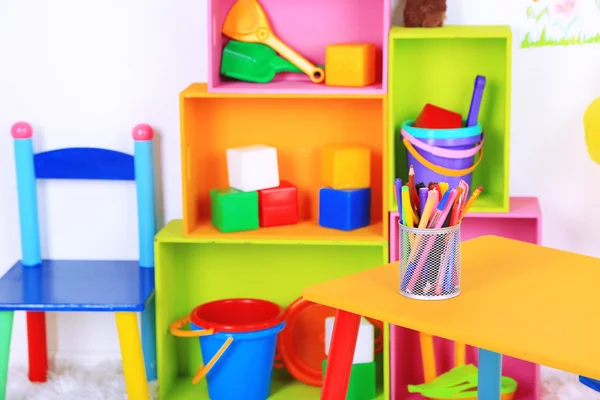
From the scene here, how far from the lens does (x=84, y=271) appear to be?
270 cm

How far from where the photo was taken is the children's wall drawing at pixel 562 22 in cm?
253

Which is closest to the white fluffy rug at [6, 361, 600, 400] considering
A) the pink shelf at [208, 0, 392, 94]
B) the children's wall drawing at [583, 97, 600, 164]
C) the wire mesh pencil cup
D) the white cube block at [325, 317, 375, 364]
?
the white cube block at [325, 317, 375, 364]

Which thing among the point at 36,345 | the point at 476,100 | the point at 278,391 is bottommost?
the point at 278,391

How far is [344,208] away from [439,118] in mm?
329

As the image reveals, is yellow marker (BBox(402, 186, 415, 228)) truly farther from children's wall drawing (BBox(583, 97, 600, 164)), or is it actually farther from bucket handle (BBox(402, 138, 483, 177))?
bucket handle (BBox(402, 138, 483, 177))

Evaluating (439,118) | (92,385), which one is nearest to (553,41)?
(439,118)

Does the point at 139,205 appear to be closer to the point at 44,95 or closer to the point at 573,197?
the point at 44,95

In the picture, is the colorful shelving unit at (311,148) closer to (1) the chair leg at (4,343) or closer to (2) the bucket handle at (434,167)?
(2) the bucket handle at (434,167)

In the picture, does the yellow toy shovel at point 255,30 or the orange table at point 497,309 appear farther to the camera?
the yellow toy shovel at point 255,30

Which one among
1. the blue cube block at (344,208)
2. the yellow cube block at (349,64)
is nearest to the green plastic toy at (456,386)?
the blue cube block at (344,208)

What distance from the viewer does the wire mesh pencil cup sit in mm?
1634

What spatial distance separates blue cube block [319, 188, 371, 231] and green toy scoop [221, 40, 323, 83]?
12.9 inches

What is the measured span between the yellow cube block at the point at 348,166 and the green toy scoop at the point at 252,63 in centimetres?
24

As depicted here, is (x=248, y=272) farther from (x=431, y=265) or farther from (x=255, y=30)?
(x=431, y=265)
